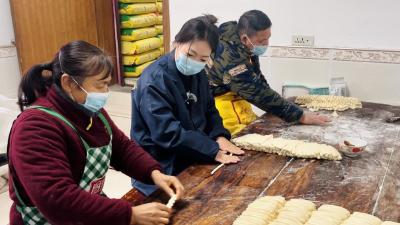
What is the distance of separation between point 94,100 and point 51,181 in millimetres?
298

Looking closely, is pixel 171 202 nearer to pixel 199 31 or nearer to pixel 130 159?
pixel 130 159

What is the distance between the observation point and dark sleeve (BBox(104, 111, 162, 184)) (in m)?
1.34

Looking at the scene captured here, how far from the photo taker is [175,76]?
1553 millimetres

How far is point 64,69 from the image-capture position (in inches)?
43.7

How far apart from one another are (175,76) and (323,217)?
31.2 inches

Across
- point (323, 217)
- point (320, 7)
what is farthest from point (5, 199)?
point (320, 7)

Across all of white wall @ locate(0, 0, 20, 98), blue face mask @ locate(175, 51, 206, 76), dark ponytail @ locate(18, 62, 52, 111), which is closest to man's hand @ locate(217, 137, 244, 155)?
blue face mask @ locate(175, 51, 206, 76)

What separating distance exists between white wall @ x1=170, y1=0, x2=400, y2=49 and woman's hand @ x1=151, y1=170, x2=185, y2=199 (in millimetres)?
1918

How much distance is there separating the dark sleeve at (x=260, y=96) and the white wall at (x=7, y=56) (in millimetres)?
2067

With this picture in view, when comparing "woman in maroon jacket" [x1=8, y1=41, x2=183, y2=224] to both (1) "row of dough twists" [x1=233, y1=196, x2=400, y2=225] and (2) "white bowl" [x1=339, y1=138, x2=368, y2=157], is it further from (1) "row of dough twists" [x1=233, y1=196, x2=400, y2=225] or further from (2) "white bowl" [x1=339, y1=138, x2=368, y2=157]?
(2) "white bowl" [x1=339, y1=138, x2=368, y2=157]

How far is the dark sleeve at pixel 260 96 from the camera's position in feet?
6.72

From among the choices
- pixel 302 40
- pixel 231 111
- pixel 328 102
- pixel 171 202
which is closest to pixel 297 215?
pixel 171 202

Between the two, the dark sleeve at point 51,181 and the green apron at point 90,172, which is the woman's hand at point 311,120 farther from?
the dark sleeve at point 51,181

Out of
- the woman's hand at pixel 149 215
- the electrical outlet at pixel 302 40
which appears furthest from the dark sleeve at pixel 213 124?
the electrical outlet at pixel 302 40
